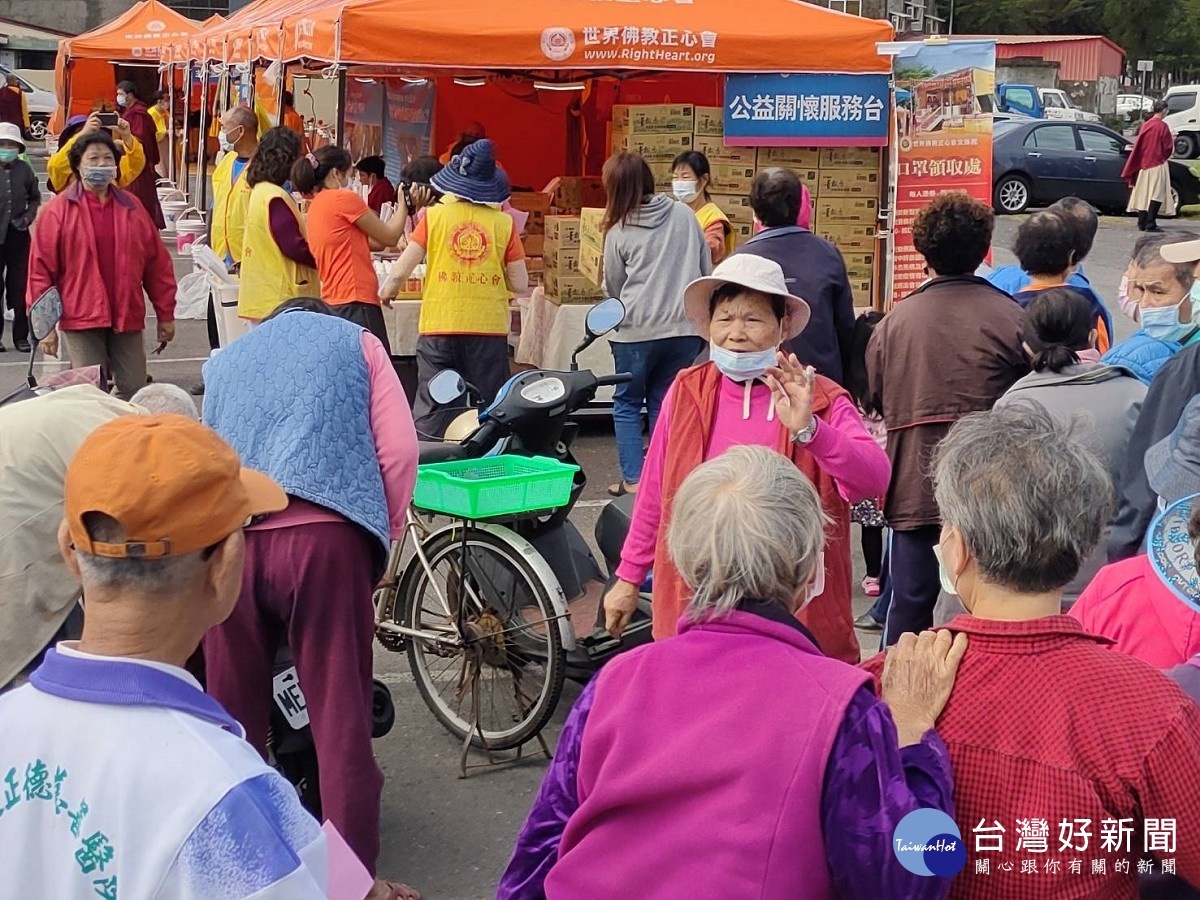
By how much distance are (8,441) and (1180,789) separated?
7.45 ft

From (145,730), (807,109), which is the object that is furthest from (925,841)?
(807,109)

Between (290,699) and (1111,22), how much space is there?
55.0 meters

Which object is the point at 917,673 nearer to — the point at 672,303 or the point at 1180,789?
the point at 1180,789

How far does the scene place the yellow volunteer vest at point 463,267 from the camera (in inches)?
291

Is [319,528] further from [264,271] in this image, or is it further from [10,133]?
[10,133]

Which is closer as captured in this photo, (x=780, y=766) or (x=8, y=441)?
(x=780, y=766)

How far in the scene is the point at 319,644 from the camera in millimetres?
3482

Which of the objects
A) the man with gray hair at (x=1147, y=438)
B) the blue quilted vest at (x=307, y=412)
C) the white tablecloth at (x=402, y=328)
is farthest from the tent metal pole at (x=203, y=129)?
the man with gray hair at (x=1147, y=438)

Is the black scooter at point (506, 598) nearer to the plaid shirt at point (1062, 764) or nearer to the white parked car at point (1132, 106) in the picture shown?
the plaid shirt at point (1062, 764)

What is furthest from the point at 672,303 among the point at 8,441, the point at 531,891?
the point at 531,891

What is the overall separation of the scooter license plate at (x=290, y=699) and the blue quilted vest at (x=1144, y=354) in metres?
2.60

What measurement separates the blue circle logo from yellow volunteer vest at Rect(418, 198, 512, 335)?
5.74 meters

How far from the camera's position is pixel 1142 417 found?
3.87 metres

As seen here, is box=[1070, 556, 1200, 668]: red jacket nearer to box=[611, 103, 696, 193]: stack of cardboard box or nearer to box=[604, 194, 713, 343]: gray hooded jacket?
box=[604, 194, 713, 343]: gray hooded jacket
